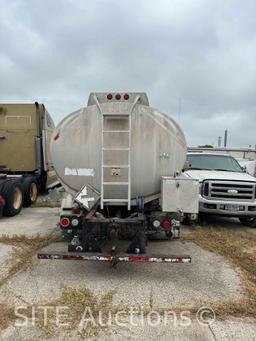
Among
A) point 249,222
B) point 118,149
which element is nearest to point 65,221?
point 118,149

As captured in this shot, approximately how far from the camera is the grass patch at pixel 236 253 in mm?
3550

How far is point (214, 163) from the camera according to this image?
8938mm

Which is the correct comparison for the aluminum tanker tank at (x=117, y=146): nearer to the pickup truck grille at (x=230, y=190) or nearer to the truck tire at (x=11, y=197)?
the pickup truck grille at (x=230, y=190)

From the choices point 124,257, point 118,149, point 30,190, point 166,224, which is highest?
point 118,149

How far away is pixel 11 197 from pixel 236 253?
5691 millimetres

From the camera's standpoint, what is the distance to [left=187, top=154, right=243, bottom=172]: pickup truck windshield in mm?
8750

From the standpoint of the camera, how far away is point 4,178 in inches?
329

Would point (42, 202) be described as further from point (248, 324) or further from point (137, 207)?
point (248, 324)

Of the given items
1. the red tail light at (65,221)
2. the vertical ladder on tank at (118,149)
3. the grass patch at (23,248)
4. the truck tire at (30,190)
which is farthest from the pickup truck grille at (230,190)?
the truck tire at (30,190)

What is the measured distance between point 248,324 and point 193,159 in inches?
247


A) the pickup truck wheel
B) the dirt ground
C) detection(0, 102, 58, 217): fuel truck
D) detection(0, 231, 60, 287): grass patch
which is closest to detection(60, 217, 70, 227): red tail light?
the dirt ground

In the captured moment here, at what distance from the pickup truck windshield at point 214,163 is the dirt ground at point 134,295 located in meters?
3.10

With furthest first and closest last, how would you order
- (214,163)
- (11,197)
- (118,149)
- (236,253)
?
(214,163)
(11,197)
(236,253)
(118,149)

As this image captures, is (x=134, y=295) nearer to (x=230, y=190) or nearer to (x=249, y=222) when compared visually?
(x=230, y=190)
